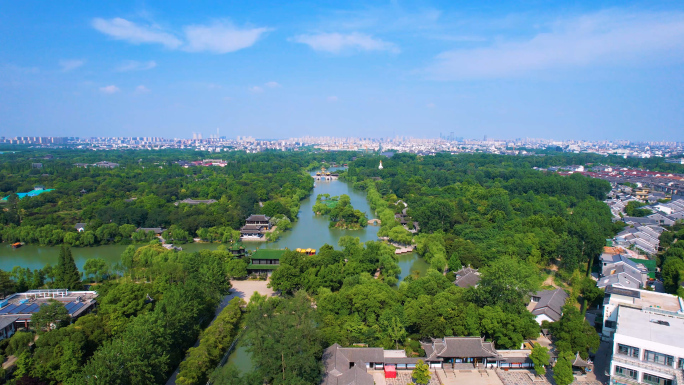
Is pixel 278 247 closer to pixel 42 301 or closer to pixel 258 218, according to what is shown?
pixel 258 218

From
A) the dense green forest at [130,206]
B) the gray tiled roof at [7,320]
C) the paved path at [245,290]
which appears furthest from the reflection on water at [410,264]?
the gray tiled roof at [7,320]

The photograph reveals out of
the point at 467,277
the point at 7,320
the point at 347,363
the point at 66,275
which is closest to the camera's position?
the point at 347,363

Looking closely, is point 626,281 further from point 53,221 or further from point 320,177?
point 320,177

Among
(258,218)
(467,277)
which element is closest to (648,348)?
(467,277)

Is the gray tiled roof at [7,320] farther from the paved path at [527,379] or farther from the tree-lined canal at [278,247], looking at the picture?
the paved path at [527,379]

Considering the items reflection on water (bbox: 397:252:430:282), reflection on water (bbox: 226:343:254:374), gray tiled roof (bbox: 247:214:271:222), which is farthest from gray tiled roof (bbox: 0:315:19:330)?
gray tiled roof (bbox: 247:214:271:222)

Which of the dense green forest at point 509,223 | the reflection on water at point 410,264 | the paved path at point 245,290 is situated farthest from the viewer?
the reflection on water at point 410,264

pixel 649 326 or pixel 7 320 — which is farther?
pixel 7 320

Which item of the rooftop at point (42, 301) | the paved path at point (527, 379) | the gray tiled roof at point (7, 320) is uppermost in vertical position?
the gray tiled roof at point (7, 320)
